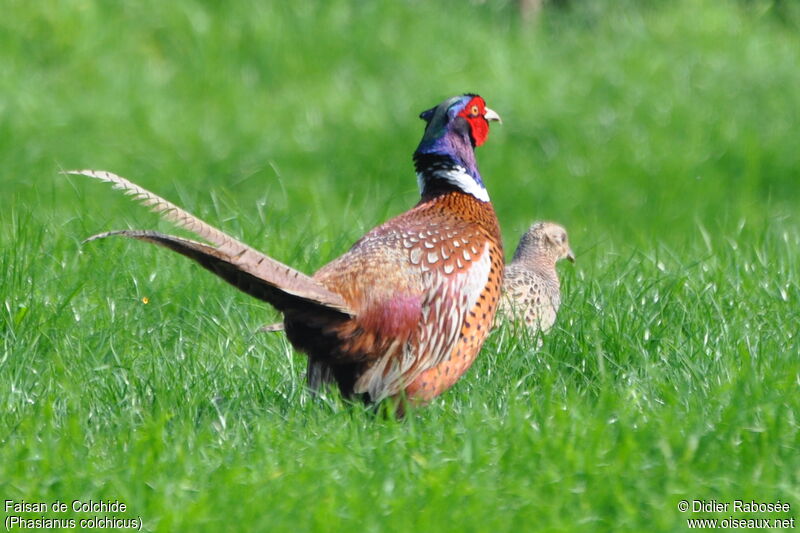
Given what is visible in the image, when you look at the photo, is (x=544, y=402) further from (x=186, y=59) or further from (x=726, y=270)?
(x=186, y=59)

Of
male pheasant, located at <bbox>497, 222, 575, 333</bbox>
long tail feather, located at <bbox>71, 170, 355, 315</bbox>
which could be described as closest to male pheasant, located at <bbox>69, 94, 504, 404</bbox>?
long tail feather, located at <bbox>71, 170, 355, 315</bbox>

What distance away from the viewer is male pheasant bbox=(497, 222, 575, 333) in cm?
501

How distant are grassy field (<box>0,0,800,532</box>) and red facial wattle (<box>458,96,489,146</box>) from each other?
0.72 metres

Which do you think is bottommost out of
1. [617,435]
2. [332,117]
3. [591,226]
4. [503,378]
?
[617,435]

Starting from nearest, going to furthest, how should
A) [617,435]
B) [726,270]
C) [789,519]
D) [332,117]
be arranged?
[789,519], [617,435], [726,270], [332,117]

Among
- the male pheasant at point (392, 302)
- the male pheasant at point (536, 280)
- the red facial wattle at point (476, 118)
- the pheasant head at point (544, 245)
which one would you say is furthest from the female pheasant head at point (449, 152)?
the pheasant head at point (544, 245)

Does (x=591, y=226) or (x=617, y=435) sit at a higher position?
(x=591, y=226)

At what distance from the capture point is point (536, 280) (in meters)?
5.25

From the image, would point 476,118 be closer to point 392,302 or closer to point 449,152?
point 449,152

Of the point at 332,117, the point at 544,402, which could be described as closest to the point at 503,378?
the point at 544,402

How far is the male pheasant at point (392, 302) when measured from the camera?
384 cm

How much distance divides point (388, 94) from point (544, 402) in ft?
19.9

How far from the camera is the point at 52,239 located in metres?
5.53

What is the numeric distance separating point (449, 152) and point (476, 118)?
0.67ft
